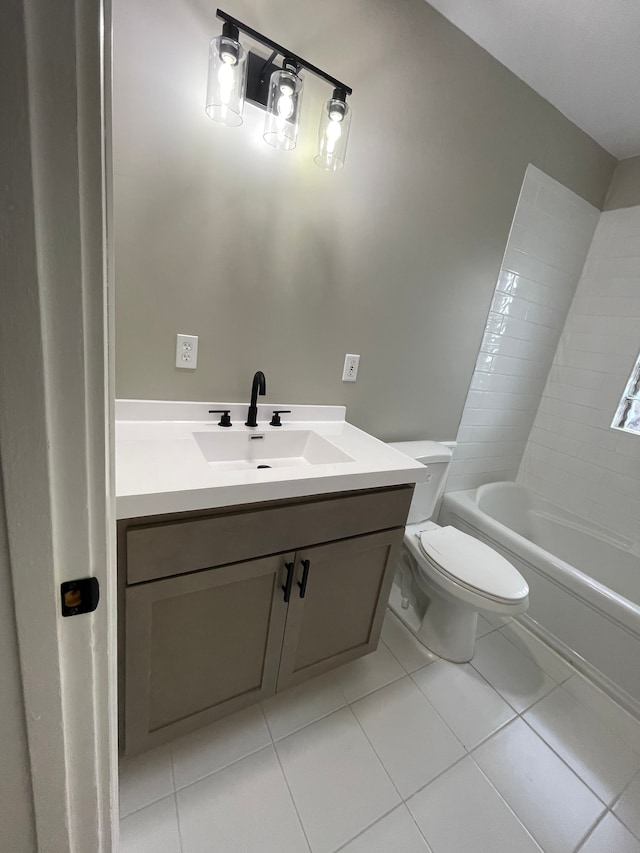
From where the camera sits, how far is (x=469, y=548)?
1.50m

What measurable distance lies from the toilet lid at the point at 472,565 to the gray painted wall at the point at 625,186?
201cm

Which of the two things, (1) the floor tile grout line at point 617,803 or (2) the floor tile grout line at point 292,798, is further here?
(1) the floor tile grout line at point 617,803

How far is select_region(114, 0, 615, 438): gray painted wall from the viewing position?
1.01m

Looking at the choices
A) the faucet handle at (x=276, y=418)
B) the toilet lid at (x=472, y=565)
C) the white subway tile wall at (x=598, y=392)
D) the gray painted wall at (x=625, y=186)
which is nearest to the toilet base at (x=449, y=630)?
the toilet lid at (x=472, y=565)

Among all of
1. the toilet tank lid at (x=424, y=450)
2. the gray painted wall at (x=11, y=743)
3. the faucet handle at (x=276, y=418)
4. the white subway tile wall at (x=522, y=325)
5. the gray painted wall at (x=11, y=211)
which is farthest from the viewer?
the white subway tile wall at (x=522, y=325)

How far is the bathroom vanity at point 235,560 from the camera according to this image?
2.68ft

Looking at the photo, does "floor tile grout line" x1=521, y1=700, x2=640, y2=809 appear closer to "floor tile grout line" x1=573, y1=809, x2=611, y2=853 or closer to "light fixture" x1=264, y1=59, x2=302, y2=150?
"floor tile grout line" x1=573, y1=809, x2=611, y2=853

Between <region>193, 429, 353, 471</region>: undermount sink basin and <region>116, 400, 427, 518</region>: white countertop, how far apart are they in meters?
0.03

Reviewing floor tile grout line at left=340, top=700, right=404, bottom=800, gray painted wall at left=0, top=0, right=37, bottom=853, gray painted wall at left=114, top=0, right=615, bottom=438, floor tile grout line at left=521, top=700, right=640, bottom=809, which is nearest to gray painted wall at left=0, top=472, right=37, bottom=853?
gray painted wall at left=0, top=0, right=37, bottom=853

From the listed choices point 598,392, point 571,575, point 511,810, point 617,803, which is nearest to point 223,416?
point 511,810

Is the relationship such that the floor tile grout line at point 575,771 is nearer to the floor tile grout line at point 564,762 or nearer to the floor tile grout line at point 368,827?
the floor tile grout line at point 564,762

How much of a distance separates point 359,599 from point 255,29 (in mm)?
1788

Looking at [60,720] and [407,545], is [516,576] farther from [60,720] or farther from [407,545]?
[60,720]

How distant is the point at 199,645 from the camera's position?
0.94 meters
